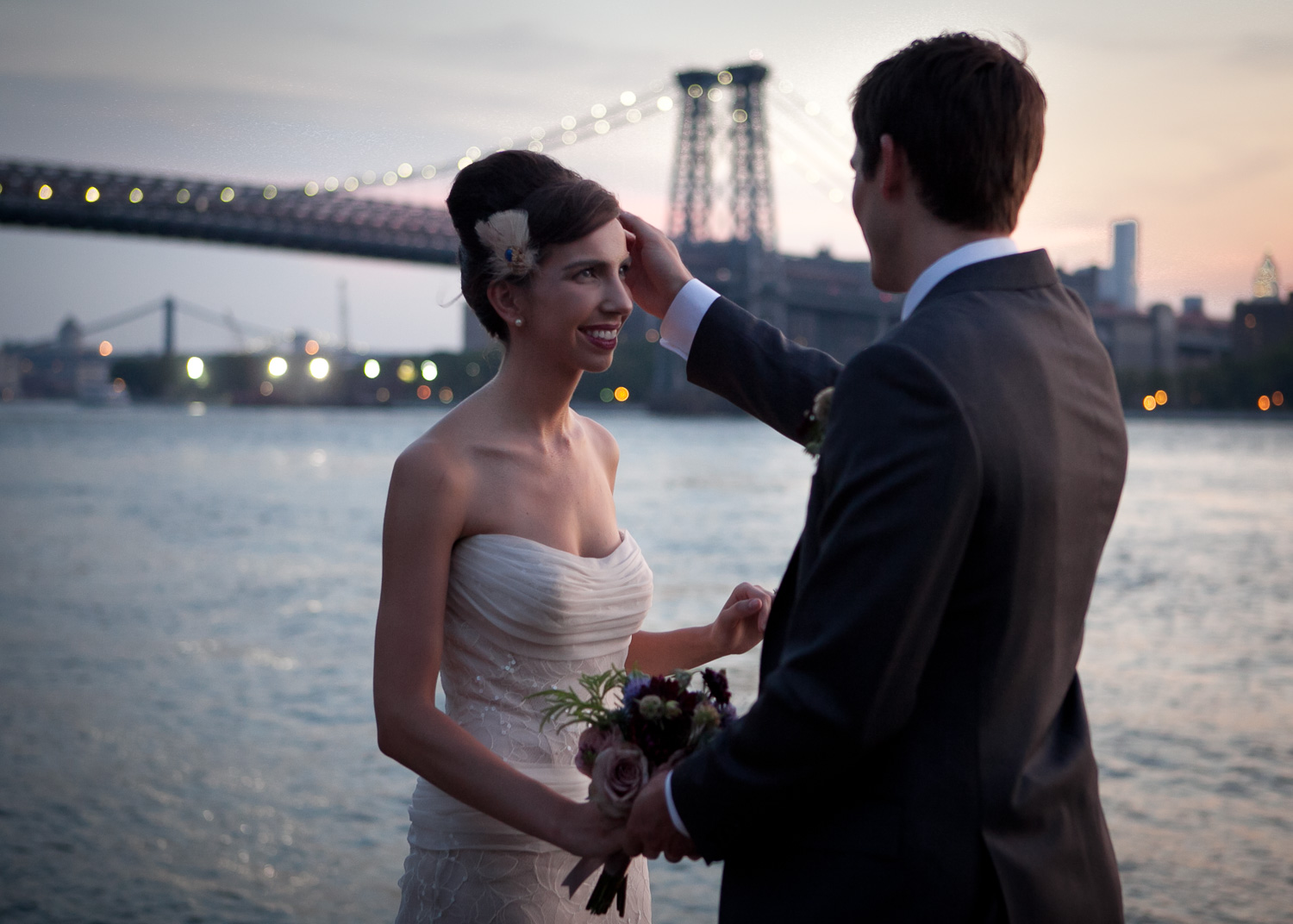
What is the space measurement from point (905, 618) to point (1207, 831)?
263 inches

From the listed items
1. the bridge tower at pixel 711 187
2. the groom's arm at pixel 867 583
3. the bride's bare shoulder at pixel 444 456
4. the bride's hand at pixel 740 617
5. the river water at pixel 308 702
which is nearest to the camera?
the groom's arm at pixel 867 583

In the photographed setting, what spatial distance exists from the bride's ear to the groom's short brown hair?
0.89 m

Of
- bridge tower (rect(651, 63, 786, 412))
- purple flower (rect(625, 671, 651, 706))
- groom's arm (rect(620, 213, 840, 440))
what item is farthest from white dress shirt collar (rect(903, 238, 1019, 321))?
bridge tower (rect(651, 63, 786, 412))

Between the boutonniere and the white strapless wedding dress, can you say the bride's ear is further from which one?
the boutonniere

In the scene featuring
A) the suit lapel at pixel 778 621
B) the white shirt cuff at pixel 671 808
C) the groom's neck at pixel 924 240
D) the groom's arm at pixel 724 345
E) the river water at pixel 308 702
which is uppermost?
the groom's neck at pixel 924 240

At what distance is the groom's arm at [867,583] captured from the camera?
1339mm

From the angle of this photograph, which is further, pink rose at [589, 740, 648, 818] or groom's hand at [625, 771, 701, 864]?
pink rose at [589, 740, 648, 818]

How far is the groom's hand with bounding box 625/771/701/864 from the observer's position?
5.18ft

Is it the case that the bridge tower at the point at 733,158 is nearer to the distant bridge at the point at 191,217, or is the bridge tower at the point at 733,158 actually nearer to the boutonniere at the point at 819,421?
the distant bridge at the point at 191,217

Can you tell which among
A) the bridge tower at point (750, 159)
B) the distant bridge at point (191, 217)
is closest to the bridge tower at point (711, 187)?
the bridge tower at point (750, 159)

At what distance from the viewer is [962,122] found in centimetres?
146

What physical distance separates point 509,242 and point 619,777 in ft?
3.22

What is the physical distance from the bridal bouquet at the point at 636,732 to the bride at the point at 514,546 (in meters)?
0.29

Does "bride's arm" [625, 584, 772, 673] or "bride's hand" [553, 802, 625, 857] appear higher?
"bride's arm" [625, 584, 772, 673]
